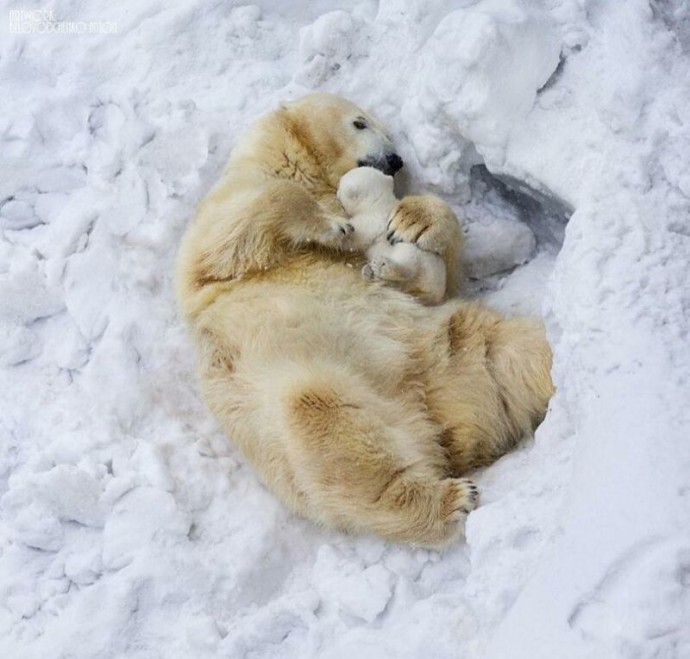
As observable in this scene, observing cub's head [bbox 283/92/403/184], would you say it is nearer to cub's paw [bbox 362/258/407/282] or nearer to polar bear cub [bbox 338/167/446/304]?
polar bear cub [bbox 338/167/446/304]

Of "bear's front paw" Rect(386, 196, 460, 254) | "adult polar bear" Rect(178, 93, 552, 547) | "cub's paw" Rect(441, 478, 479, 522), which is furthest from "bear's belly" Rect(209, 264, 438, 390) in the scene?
"cub's paw" Rect(441, 478, 479, 522)

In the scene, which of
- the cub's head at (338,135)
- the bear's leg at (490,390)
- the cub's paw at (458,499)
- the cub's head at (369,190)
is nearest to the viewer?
the cub's paw at (458,499)

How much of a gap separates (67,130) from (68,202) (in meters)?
0.46

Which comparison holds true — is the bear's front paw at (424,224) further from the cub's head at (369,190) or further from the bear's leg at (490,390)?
the bear's leg at (490,390)

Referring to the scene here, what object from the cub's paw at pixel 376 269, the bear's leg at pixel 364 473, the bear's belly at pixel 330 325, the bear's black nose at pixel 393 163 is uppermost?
the bear's black nose at pixel 393 163

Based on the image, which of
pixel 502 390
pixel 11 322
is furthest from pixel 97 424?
pixel 502 390

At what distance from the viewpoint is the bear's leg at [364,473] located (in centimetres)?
366

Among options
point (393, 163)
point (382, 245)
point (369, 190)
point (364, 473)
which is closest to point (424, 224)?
point (382, 245)

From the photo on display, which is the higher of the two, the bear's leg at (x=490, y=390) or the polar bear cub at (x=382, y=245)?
the polar bear cub at (x=382, y=245)

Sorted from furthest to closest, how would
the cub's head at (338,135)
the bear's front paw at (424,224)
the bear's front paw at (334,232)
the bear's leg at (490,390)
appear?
1. the cub's head at (338,135)
2. the bear's front paw at (334,232)
3. the bear's front paw at (424,224)
4. the bear's leg at (490,390)

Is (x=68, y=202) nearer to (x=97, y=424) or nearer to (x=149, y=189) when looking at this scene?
(x=149, y=189)

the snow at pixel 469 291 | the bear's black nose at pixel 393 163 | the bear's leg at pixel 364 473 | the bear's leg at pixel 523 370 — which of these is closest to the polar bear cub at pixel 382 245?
the bear's black nose at pixel 393 163

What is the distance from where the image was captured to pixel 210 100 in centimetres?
520

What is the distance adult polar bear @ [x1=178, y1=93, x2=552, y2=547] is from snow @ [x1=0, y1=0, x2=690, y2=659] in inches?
6.9
